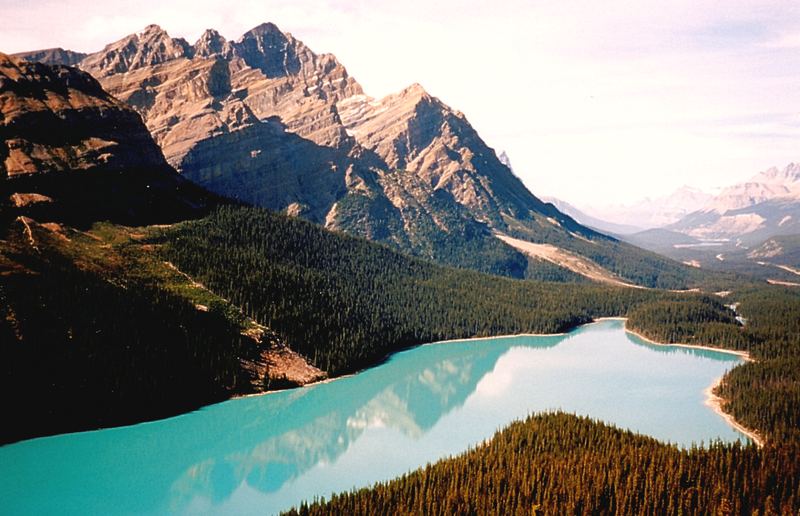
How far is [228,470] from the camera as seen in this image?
89.9 m

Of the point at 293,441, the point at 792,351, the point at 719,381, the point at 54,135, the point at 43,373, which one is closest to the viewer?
the point at 43,373

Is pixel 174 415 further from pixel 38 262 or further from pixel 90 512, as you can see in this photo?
pixel 38 262

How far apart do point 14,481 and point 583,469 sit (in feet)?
229

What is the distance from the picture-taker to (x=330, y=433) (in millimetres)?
108312

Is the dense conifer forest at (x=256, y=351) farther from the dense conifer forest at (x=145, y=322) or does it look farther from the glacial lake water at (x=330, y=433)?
the glacial lake water at (x=330, y=433)

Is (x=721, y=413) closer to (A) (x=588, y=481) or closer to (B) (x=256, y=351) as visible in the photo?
(A) (x=588, y=481)

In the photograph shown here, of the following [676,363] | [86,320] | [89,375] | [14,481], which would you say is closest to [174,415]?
[89,375]

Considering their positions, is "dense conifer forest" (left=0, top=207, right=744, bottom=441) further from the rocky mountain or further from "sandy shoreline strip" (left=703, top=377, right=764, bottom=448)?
"sandy shoreline strip" (left=703, top=377, right=764, bottom=448)

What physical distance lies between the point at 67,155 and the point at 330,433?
118 metres

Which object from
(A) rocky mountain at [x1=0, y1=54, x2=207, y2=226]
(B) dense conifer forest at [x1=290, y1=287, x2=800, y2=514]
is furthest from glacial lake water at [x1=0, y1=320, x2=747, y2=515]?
(A) rocky mountain at [x1=0, y1=54, x2=207, y2=226]

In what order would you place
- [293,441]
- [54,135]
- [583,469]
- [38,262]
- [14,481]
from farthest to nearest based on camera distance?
[54,135] < [38,262] < [293,441] < [14,481] < [583,469]

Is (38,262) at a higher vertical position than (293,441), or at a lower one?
higher

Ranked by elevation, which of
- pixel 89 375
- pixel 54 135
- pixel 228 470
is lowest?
pixel 228 470

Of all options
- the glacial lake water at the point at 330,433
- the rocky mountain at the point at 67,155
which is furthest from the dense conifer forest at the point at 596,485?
the rocky mountain at the point at 67,155
